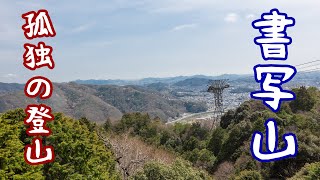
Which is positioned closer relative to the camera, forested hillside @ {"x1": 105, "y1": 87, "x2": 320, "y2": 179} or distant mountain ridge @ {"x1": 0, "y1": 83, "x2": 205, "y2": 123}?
forested hillside @ {"x1": 105, "y1": 87, "x2": 320, "y2": 179}

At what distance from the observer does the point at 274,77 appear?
32.2 ft

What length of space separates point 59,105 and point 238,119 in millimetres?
116720

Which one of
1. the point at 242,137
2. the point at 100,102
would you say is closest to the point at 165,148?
the point at 242,137

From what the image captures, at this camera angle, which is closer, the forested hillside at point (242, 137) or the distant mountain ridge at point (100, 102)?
the forested hillside at point (242, 137)

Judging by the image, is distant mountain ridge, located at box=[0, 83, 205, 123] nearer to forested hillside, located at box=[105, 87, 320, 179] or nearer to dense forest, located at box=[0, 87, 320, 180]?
forested hillside, located at box=[105, 87, 320, 179]

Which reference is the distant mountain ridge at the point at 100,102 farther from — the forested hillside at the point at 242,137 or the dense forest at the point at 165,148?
the dense forest at the point at 165,148

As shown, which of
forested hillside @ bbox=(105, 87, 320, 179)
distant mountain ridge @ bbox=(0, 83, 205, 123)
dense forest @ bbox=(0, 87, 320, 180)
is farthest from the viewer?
distant mountain ridge @ bbox=(0, 83, 205, 123)

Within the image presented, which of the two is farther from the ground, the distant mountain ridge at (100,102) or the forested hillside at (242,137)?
the forested hillside at (242,137)

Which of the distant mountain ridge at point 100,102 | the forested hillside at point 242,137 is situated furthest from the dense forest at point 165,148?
the distant mountain ridge at point 100,102

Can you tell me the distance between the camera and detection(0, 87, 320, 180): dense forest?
15984 millimetres

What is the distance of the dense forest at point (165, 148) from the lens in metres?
16.0

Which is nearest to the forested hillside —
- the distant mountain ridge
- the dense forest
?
the dense forest

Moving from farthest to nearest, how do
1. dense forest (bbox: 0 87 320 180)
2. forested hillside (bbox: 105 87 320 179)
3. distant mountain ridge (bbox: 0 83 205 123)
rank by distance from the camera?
distant mountain ridge (bbox: 0 83 205 123) → forested hillside (bbox: 105 87 320 179) → dense forest (bbox: 0 87 320 180)

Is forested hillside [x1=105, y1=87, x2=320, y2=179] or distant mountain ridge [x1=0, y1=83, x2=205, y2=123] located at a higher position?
forested hillside [x1=105, y1=87, x2=320, y2=179]
